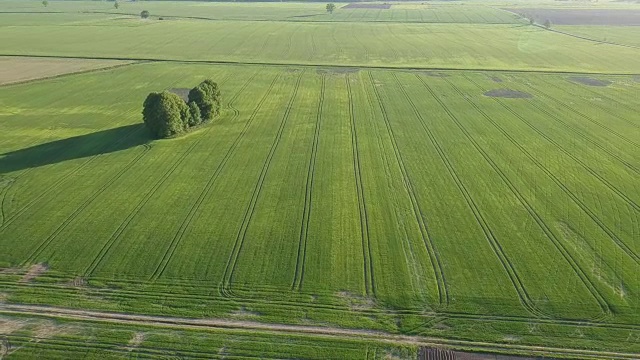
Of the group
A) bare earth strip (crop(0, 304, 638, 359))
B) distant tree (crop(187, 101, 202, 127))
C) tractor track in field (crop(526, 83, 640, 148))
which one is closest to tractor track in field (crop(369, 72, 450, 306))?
bare earth strip (crop(0, 304, 638, 359))

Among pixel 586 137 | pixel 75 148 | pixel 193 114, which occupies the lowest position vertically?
pixel 586 137

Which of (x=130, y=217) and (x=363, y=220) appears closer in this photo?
(x=363, y=220)

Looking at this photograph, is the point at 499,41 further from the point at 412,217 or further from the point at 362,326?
the point at 362,326

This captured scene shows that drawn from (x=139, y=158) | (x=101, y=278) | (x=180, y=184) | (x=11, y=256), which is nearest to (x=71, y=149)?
(x=139, y=158)

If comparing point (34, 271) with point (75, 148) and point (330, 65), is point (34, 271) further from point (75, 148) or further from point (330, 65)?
point (330, 65)

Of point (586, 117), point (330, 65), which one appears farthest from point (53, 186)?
point (586, 117)

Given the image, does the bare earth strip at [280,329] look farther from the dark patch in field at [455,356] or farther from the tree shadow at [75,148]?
the tree shadow at [75,148]

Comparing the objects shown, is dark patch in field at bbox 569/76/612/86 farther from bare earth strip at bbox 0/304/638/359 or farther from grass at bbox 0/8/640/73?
bare earth strip at bbox 0/304/638/359
